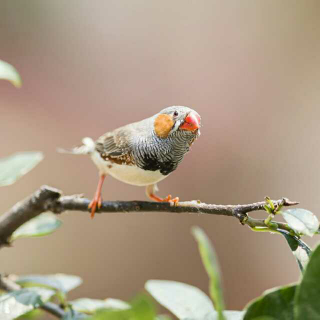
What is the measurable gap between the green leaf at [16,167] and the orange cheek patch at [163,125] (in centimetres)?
16

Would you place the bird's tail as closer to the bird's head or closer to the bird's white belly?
the bird's white belly

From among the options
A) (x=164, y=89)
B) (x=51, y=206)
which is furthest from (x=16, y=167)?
(x=164, y=89)

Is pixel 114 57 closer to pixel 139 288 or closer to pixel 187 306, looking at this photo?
pixel 139 288

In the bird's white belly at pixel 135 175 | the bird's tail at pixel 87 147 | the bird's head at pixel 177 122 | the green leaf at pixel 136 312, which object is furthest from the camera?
the bird's tail at pixel 87 147

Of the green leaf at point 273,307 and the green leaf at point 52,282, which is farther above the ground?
the green leaf at point 273,307

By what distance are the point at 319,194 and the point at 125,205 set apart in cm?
134

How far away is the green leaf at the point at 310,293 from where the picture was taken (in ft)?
0.89

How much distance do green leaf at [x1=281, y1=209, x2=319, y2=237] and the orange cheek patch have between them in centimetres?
19

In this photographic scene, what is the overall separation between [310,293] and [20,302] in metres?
0.33

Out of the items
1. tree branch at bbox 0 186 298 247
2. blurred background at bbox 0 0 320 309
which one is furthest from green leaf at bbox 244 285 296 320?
blurred background at bbox 0 0 320 309

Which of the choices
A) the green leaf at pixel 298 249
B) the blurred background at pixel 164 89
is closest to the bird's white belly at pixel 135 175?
the green leaf at pixel 298 249

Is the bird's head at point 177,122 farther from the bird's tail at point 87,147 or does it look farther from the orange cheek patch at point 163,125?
the bird's tail at point 87,147

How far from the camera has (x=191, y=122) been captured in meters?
0.45

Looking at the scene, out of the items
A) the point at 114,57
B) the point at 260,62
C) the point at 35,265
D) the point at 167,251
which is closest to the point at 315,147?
the point at 260,62
